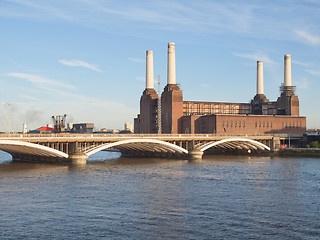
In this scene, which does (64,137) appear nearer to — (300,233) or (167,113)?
(300,233)

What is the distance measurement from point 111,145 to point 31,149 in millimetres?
14932

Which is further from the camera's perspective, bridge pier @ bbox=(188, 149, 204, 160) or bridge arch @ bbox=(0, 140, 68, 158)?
bridge pier @ bbox=(188, 149, 204, 160)

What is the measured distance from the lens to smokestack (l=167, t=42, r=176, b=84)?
13050cm

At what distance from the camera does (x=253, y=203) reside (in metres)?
41.0

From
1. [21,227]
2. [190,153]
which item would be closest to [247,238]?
[21,227]

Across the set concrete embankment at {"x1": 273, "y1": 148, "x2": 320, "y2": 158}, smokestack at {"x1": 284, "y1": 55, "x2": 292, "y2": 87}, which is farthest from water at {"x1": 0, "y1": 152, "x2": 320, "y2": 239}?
smokestack at {"x1": 284, "y1": 55, "x2": 292, "y2": 87}

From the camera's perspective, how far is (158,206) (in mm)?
39812

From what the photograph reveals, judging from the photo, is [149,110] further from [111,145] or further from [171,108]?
[111,145]

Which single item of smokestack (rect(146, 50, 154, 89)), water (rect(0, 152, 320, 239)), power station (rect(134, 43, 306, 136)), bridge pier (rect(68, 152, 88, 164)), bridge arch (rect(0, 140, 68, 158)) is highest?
A: smokestack (rect(146, 50, 154, 89))

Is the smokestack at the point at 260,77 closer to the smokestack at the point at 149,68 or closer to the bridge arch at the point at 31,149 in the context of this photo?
the smokestack at the point at 149,68

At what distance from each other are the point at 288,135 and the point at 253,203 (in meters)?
96.4

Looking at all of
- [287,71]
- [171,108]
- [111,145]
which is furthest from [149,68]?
[111,145]

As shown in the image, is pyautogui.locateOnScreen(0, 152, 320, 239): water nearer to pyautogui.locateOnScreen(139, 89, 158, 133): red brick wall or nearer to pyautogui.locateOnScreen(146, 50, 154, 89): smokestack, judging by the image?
pyautogui.locateOnScreen(146, 50, 154, 89): smokestack

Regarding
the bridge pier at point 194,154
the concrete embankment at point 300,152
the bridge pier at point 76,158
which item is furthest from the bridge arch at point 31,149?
the concrete embankment at point 300,152
